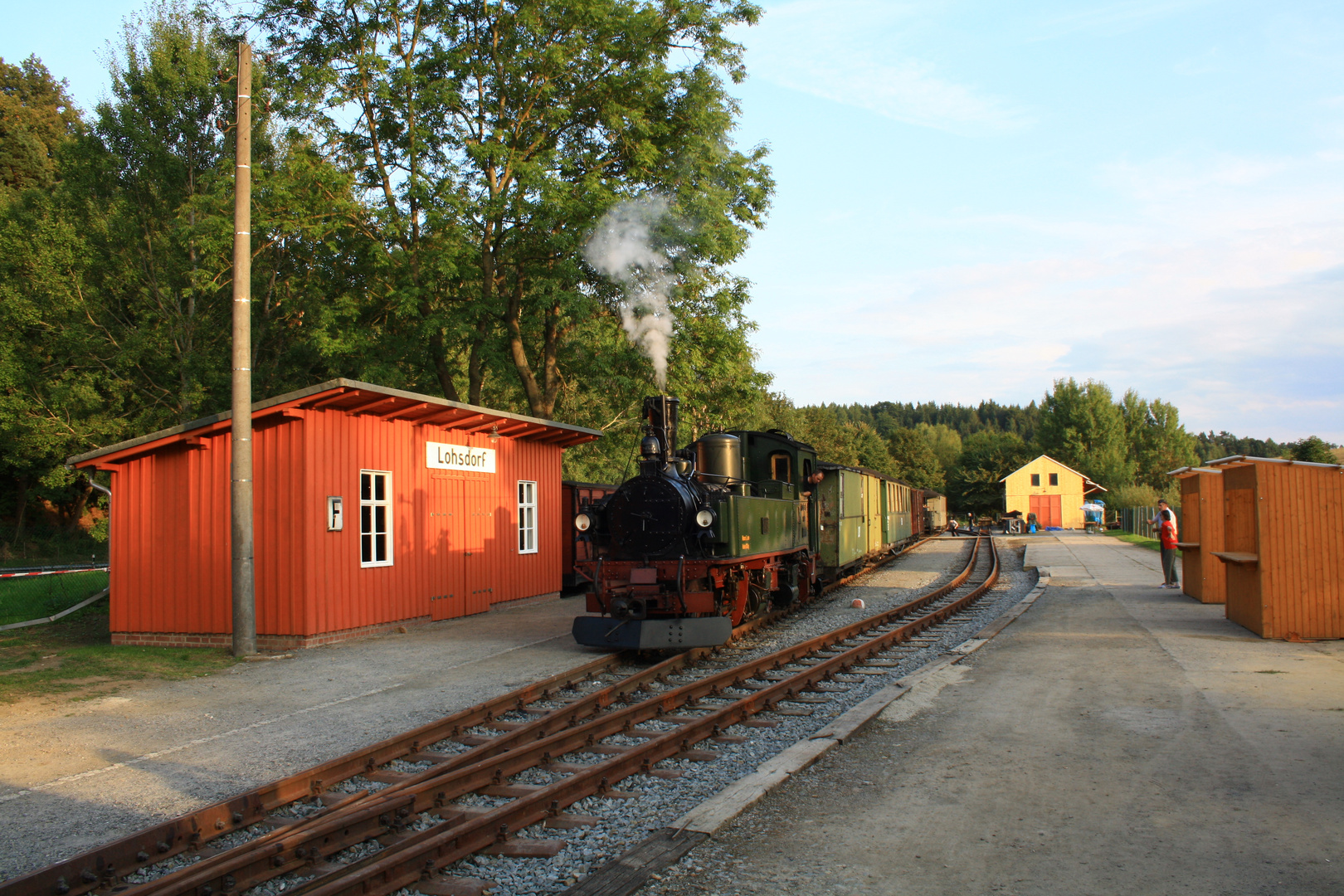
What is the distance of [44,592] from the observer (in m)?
17.4

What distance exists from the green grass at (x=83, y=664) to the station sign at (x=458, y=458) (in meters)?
3.83

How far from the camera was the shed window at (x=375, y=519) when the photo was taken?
470 inches

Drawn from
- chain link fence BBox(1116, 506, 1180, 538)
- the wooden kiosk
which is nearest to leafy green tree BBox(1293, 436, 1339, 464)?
chain link fence BBox(1116, 506, 1180, 538)

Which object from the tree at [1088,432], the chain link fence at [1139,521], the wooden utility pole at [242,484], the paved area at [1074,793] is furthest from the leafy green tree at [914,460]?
the paved area at [1074,793]

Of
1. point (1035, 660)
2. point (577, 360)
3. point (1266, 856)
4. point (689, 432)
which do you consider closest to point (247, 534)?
point (1035, 660)

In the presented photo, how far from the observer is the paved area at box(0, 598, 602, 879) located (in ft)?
16.6

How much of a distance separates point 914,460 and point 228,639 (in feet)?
248

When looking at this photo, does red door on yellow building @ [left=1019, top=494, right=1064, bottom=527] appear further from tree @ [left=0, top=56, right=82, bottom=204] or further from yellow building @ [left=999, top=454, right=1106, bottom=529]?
tree @ [left=0, top=56, right=82, bottom=204]

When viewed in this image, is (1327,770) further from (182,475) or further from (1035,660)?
(182,475)

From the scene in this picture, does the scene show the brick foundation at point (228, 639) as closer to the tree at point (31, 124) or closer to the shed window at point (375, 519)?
the shed window at point (375, 519)

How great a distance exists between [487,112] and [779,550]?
14.1 meters

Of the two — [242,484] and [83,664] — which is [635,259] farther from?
[83,664]

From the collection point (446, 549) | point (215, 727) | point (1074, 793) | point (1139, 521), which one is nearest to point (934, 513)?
point (1139, 521)

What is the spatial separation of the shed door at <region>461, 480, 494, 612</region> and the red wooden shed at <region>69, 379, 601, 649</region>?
0.65m
